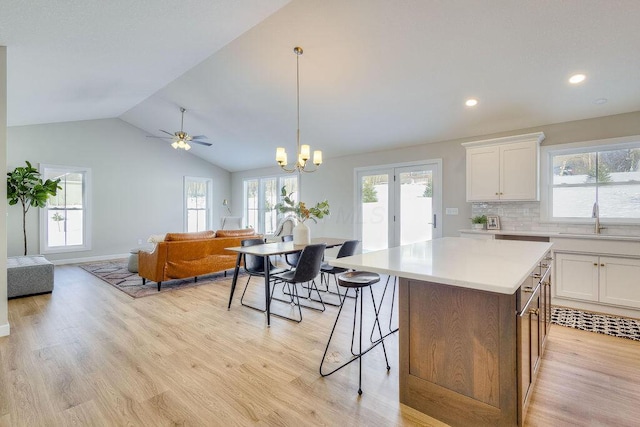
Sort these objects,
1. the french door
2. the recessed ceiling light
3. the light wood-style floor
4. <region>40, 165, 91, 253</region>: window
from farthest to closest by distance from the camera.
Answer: <region>40, 165, 91, 253</region>: window, the french door, the recessed ceiling light, the light wood-style floor

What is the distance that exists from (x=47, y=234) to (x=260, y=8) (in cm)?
665

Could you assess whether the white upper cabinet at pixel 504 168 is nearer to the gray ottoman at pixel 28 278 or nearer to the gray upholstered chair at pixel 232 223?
the gray upholstered chair at pixel 232 223

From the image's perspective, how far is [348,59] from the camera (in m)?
3.66

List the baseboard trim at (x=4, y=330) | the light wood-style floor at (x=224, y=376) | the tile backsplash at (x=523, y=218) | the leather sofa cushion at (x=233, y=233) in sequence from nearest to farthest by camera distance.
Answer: the light wood-style floor at (x=224, y=376) < the baseboard trim at (x=4, y=330) < the tile backsplash at (x=523, y=218) < the leather sofa cushion at (x=233, y=233)

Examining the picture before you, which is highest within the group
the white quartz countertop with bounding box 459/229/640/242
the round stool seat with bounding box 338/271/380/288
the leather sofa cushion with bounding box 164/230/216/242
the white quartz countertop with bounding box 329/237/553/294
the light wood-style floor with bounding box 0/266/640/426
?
the white quartz countertop with bounding box 459/229/640/242

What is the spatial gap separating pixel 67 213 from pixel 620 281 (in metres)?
9.54

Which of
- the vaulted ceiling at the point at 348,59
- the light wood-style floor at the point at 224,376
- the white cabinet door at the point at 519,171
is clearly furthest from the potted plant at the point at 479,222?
the light wood-style floor at the point at 224,376

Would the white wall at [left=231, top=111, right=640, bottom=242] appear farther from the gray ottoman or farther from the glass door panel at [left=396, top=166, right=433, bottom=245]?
the gray ottoman

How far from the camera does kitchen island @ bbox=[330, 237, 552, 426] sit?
58.8 inches

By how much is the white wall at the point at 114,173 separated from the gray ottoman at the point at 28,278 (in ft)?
8.61

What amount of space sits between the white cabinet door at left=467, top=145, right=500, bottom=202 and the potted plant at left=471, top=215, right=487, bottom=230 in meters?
0.30

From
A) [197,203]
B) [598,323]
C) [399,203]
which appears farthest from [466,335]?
[197,203]

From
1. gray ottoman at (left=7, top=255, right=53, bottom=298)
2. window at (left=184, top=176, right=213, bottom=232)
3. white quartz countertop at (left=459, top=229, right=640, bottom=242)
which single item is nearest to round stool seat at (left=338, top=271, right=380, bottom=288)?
white quartz countertop at (left=459, top=229, right=640, bottom=242)

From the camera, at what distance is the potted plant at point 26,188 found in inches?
216
